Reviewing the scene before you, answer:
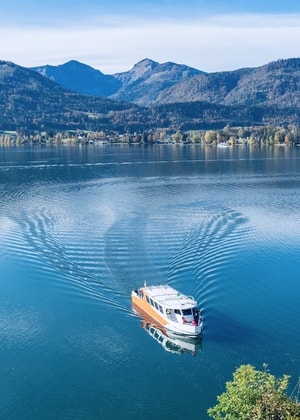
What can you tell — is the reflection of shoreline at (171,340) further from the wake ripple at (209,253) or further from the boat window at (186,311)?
the wake ripple at (209,253)

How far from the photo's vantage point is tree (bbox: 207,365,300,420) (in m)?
16.6

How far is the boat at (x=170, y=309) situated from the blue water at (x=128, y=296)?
0.87 m

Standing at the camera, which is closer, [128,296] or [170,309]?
[170,309]

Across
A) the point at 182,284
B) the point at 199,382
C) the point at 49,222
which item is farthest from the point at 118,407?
the point at 49,222

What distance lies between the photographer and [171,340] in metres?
30.8

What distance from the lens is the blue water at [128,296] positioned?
25016 millimetres

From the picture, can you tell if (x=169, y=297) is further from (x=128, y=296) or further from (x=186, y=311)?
(x=128, y=296)

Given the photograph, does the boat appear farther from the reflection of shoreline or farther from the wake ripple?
the wake ripple

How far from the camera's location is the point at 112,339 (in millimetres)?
29703

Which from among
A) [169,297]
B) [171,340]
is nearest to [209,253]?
[169,297]

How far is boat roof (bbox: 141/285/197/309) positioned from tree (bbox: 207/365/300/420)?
43.2ft

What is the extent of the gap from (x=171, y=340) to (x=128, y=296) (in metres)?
5.58

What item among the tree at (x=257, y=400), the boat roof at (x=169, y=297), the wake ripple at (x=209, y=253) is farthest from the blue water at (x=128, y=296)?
the tree at (x=257, y=400)

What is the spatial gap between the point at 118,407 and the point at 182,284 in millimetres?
14509
